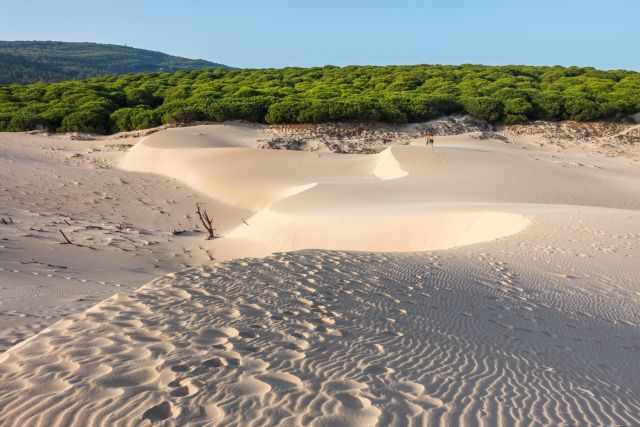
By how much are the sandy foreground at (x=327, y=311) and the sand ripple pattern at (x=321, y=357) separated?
0.05 ft

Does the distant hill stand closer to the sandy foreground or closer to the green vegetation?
Result: the green vegetation

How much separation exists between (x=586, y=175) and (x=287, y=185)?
8.41 metres

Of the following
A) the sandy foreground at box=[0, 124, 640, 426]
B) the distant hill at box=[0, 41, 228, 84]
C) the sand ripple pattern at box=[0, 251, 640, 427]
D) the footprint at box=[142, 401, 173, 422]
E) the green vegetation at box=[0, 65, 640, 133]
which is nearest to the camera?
the footprint at box=[142, 401, 173, 422]

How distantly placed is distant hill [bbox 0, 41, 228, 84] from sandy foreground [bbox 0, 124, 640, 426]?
244 feet

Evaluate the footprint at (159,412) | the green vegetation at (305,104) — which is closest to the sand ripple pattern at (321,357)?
the footprint at (159,412)

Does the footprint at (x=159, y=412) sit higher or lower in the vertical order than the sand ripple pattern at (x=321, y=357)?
higher

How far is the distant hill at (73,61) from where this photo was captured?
3125 inches

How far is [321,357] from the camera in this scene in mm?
3627

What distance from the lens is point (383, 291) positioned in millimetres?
5418

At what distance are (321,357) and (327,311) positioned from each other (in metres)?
1.00

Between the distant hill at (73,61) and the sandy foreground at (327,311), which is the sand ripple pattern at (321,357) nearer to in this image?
the sandy foreground at (327,311)

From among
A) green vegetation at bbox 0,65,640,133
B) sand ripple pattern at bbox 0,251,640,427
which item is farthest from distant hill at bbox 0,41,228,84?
sand ripple pattern at bbox 0,251,640,427

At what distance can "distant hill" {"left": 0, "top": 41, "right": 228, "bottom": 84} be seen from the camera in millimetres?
79375

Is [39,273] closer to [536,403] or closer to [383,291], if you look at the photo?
[383,291]
